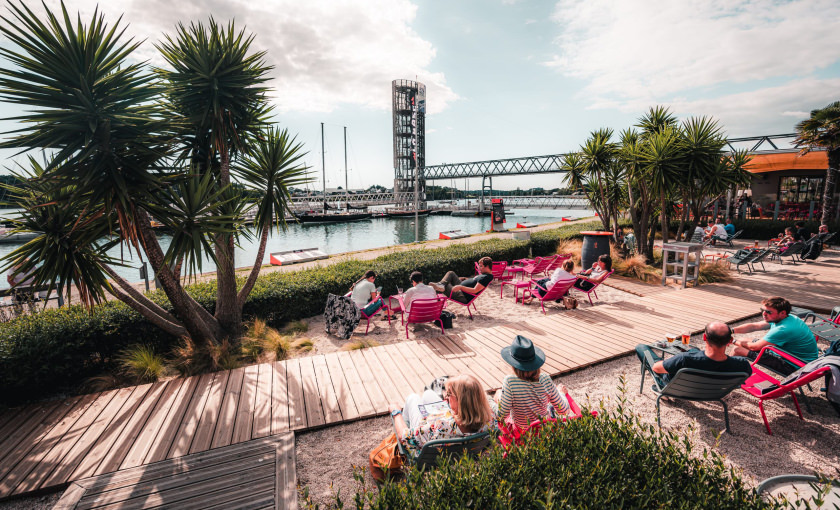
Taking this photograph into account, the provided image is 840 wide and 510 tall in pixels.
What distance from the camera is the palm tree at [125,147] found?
13.1 ft

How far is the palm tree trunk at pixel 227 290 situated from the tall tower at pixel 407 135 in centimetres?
8429

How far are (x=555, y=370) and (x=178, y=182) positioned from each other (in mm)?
5532

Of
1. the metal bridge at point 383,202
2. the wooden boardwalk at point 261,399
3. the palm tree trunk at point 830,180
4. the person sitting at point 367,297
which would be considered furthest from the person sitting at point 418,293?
the metal bridge at point 383,202

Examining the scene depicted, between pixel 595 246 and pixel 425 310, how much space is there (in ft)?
22.4

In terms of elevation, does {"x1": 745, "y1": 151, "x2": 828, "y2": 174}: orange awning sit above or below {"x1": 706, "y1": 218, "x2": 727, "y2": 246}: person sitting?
above

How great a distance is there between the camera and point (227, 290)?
6.04 meters

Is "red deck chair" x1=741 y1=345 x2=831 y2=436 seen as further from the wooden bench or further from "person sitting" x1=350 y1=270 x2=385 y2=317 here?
the wooden bench

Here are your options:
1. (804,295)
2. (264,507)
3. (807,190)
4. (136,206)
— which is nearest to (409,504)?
(264,507)

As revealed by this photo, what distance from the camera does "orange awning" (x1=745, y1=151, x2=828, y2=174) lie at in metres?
17.5

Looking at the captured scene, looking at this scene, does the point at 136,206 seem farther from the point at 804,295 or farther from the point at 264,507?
the point at 804,295

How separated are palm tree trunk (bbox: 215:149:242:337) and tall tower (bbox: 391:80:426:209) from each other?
8429 centimetres

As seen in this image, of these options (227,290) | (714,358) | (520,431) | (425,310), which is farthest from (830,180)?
(227,290)

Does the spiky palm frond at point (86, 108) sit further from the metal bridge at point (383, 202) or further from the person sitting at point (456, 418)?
the metal bridge at point (383, 202)

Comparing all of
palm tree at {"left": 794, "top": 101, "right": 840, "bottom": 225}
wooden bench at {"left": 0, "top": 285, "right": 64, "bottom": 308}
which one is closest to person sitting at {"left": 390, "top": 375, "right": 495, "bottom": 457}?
wooden bench at {"left": 0, "top": 285, "right": 64, "bottom": 308}
